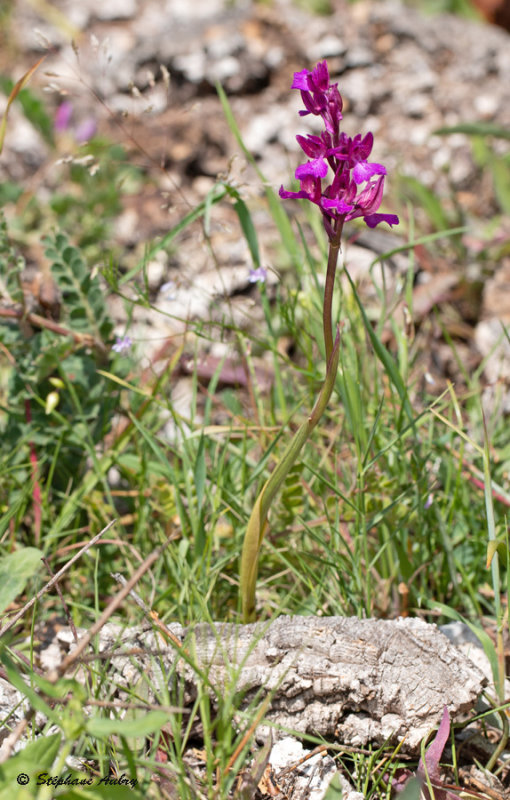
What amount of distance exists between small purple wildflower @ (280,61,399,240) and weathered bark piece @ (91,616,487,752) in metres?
0.78

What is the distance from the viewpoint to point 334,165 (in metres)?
1.11

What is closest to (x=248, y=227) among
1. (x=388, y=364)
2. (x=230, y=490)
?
(x=388, y=364)

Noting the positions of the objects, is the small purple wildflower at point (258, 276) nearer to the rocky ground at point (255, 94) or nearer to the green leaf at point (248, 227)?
the green leaf at point (248, 227)

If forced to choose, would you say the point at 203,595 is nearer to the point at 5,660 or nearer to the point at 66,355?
the point at 5,660

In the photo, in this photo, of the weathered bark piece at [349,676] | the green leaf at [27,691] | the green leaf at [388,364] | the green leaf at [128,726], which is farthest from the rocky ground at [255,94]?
the green leaf at [128,726]

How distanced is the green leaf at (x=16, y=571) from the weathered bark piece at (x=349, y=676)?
10.5 inches

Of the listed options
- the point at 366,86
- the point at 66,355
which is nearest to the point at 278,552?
the point at 66,355

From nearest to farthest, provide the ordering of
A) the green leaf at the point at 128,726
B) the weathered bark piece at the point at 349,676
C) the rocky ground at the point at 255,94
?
the green leaf at the point at 128,726 < the weathered bark piece at the point at 349,676 < the rocky ground at the point at 255,94

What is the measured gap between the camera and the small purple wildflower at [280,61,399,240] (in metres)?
1.07

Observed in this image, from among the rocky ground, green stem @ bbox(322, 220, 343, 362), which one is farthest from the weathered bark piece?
the rocky ground

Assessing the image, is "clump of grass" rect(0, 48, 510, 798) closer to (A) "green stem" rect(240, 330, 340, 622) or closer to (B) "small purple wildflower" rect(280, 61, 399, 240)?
(A) "green stem" rect(240, 330, 340, 622)

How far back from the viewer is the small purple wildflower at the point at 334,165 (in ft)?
3.50

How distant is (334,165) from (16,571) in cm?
104

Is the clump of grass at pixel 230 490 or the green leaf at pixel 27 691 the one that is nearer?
the green leaf at pixel 27 691
